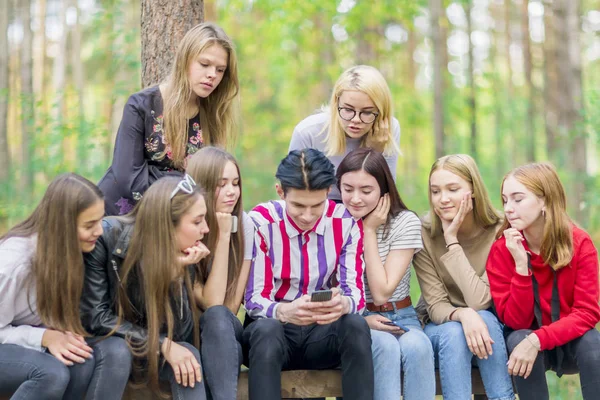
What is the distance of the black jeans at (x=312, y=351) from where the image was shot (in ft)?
10.7

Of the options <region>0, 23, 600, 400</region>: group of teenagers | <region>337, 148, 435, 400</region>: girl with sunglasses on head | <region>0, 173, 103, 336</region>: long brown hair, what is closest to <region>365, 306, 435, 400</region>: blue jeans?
<region>0, 23, 600, 400</region>: group of teenagers

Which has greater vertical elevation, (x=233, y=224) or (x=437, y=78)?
(x=437, y=78)

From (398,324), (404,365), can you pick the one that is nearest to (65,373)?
(404,365)

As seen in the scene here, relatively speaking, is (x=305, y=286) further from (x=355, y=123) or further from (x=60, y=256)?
(x=60, y=256)

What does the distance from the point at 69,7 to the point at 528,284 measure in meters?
16.4

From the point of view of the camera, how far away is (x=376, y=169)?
12.6 ft

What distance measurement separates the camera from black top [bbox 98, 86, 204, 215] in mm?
3809

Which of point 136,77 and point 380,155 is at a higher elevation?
point 136,77

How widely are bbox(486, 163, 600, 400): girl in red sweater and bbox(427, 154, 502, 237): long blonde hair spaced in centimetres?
19

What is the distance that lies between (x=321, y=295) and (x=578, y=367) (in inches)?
53.0

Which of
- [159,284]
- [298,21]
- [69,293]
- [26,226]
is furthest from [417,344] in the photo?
[298,21]

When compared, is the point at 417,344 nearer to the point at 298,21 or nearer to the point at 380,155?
the point at 380,155

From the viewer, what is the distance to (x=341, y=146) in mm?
4148

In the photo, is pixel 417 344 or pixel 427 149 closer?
pixel 417 344
